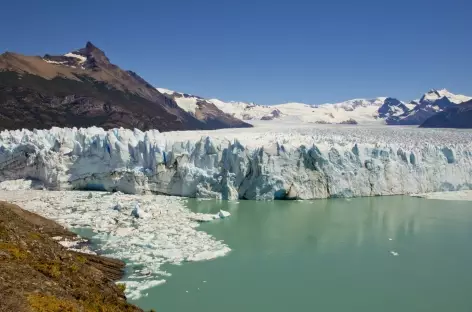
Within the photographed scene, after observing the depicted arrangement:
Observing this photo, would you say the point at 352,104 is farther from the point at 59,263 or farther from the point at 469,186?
the point at 59,263

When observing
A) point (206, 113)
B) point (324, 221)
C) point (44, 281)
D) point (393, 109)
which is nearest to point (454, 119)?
point (324, 221)

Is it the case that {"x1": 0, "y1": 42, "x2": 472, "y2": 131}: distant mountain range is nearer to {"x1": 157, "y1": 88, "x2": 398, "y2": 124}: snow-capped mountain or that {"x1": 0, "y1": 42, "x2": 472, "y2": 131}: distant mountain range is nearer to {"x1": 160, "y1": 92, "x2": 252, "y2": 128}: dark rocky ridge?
{"x1": 160, "y1": 92, "x2": 252, "y2": 128}: dark rocky ridge

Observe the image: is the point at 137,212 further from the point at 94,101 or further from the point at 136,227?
the point at 94,101

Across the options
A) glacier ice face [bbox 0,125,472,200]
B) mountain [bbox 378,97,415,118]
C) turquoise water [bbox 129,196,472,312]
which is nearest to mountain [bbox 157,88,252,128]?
mountain [bbox 378,97,415,118]

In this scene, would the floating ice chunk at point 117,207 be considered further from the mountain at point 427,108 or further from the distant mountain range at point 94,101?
the mountain at point 427,108

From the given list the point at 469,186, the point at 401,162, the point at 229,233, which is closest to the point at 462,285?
the point at 229,233

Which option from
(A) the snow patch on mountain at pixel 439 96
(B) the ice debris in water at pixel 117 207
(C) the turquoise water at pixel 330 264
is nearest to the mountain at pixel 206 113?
(A) the snow patch on mountain at pixel 439 96
